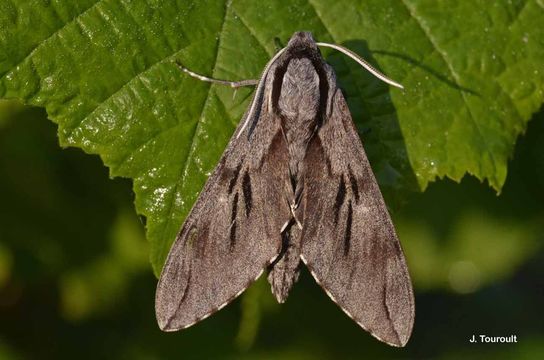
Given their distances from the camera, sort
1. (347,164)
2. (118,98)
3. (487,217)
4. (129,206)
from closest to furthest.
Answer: (118,98), (347,164), (129,206), (487,217)

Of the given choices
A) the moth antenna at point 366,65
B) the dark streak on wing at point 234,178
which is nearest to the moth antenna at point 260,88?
the dark streak on wing at point 234,178

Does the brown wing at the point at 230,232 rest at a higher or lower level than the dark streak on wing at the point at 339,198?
higher

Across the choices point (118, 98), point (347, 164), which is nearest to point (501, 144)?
Result: point (347, 164)

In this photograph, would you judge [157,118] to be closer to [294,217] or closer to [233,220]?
[233,220]

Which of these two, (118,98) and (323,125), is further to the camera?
(323,125)

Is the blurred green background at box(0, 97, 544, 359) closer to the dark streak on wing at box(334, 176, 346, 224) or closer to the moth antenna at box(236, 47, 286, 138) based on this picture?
the dark streak on wing at box(334, 176, 346, 224)

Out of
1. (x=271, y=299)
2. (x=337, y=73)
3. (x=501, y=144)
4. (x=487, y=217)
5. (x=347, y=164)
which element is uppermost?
(x=337, y=73)

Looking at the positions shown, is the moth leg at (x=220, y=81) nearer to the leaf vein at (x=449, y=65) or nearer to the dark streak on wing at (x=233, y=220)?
the dark streak on wing at (x=233, y=220)

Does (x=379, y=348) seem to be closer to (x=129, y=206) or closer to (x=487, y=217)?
(x=487, y=217)
